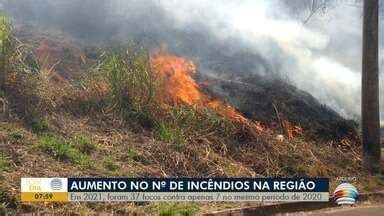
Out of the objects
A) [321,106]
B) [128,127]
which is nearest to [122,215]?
[128,127]

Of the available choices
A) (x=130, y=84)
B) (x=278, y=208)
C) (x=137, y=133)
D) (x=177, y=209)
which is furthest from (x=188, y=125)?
(x=177, y=209)

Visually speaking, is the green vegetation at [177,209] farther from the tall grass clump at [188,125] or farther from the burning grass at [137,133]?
the tall grass clump at [188,125]

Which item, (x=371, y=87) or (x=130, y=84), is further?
(x=371, y=87)

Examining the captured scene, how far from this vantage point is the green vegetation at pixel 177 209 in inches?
281

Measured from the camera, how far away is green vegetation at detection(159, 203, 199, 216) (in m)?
7.14

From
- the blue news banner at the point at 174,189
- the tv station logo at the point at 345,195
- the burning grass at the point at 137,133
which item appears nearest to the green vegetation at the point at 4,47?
the burning grass at the point at 137,133

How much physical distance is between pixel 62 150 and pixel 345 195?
16.1 ft

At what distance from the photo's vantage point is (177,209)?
23.8ft

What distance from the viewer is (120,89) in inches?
416

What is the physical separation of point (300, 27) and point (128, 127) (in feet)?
34.2

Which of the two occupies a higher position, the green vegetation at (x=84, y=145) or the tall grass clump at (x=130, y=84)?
the tall grass clump at (x=130, y=84)

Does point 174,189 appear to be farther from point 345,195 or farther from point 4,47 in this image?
point 4,47

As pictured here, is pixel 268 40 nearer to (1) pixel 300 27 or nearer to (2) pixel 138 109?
(1) pixel 300 27

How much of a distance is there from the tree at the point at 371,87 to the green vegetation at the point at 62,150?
19.2ft
